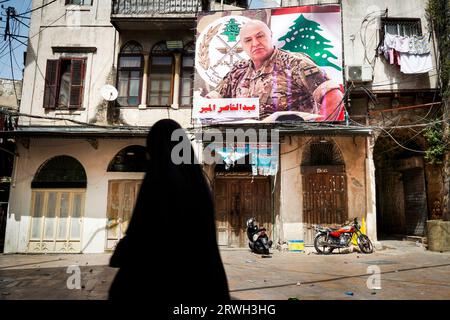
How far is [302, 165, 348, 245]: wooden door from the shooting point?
488 inches

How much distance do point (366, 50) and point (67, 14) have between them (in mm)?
11085

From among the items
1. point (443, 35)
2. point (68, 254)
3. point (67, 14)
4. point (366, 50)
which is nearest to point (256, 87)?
point (366, 50)

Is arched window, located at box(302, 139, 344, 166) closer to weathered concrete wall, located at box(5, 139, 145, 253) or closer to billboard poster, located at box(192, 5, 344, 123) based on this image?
billboard poster, located at box(192, 5, 344, 123)

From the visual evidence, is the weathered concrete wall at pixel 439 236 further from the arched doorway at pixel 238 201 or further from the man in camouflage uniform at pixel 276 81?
the arched doorway at pixel 238 201

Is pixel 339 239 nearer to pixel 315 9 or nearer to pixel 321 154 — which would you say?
pixel 321 154

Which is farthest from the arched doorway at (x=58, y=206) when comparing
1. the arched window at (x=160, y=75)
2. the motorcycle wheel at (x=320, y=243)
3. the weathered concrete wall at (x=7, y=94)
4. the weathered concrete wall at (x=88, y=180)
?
the weathered concrete wall at (x=7, y=94)

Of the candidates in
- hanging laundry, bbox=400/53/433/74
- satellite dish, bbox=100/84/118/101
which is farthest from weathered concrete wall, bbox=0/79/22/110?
hanging laundry, bbox=400/53/433/74

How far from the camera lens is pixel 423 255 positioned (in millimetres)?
10516

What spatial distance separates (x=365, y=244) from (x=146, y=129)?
26.0ft

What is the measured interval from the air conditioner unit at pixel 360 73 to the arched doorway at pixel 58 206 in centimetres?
993

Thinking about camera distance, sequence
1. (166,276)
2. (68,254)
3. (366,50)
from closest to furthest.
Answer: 1. (166,276)
2. (68,254)
3. (366,50)

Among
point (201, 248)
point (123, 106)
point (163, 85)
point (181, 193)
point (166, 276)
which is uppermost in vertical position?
point (163, 85)

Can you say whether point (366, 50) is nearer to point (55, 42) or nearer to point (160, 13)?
point (160, 13)

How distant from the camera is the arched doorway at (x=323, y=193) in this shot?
12.4m
